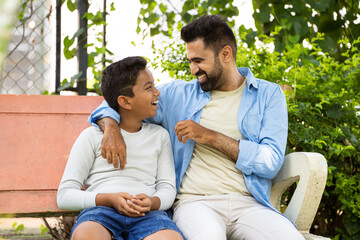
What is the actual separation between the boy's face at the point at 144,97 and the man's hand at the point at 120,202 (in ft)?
1.51

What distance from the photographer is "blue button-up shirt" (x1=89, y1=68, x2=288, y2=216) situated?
2299mm

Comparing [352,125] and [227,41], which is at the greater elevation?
[227,41]


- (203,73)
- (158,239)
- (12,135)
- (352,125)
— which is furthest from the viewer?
(352,125)

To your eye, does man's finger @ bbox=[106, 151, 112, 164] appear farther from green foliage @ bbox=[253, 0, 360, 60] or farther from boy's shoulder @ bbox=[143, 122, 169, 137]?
green foliage @ bbox=[253, 0, 360, 60]

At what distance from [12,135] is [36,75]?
1.19m

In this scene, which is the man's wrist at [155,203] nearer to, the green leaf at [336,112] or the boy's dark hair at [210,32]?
the boy's dark hair at [210,32]

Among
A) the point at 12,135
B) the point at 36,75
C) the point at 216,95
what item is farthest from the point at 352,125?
the point at 36,75

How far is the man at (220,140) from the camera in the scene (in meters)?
2.20

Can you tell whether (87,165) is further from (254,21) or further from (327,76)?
(254,21)

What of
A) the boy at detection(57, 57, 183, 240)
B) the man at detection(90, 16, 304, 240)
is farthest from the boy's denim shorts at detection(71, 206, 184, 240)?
the man at detection(90, 16, 304, 240)

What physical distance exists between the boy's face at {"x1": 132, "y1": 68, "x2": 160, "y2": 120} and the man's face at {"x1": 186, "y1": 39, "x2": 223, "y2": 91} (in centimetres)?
24

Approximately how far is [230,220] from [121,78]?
87 cm

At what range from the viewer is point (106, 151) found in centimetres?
223

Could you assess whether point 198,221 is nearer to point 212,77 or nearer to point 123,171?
point 123,171
